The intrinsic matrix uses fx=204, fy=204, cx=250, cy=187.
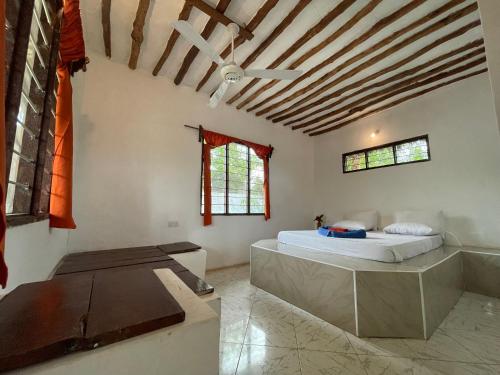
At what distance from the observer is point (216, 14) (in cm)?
206

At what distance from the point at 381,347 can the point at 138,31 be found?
371 centimetres

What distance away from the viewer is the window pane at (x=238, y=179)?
12.3 feet

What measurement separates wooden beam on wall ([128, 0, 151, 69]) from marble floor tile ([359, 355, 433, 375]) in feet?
11.4

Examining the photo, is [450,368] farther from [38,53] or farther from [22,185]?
[38,53]

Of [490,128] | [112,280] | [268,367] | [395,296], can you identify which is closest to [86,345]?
[112,280]

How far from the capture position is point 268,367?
1.33 m

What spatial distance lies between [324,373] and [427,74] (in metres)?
3.85

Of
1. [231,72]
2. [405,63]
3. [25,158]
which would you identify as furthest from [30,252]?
[405,63]

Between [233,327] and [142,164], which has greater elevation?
[142,164]

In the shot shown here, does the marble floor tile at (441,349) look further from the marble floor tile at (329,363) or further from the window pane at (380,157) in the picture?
the window pane at (380,157)

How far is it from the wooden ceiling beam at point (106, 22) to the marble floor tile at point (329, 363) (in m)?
3.53

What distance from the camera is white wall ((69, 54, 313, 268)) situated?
8.43 ft

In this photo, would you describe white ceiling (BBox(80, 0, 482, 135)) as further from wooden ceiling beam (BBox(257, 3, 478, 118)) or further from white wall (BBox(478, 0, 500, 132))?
white wall (BBox(478, 0, 500, 132))

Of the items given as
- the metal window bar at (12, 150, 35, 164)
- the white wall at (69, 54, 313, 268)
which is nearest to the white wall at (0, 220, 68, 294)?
the metal window bar at (12, 150, 35, 164)
